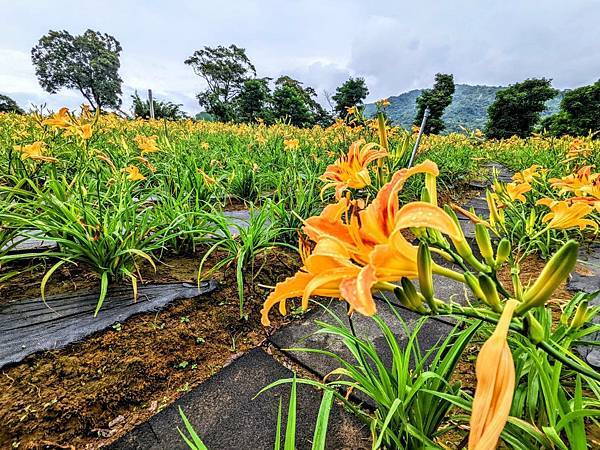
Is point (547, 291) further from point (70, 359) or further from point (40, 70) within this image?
point (40, 70)

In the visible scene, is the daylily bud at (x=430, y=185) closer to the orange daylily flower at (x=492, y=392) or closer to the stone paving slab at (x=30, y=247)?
the orange daylily flower at (x=492, y=392)

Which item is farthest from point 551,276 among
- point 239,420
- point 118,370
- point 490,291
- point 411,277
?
point 118,370

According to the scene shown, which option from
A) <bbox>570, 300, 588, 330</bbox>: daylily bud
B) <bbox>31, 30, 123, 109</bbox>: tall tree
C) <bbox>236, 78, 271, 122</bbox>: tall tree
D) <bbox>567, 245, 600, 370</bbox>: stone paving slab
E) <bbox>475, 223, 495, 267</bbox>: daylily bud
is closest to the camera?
<bbox>475, 223, 495, 267</bbox>: daylily bud

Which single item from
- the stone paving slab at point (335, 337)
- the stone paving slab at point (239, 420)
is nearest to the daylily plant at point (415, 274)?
the stone paving slab at point (239, 420)

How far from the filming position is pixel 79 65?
29797mm

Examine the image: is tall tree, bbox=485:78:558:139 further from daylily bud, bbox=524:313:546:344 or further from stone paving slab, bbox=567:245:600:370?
daylily bud, bbox=524:313:546:344

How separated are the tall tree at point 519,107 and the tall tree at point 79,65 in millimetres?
33247

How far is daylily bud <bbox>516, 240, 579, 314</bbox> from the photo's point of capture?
372 millimetres

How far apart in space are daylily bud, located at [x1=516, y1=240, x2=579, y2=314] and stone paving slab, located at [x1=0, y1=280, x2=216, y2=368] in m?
1.43

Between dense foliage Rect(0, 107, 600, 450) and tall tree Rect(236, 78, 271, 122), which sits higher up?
tall tree Rect(236, 78, 271, 122)

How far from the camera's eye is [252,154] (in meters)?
4.13

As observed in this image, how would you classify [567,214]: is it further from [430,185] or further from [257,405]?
[257,405]

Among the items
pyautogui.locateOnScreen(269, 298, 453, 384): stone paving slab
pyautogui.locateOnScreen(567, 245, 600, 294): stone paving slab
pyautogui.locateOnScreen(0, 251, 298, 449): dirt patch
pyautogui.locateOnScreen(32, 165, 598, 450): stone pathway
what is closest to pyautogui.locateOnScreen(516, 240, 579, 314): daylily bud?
pyautogui.locateOnScreen(32, 165, 598, 450): stone pathway

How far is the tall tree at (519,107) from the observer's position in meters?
20.3
